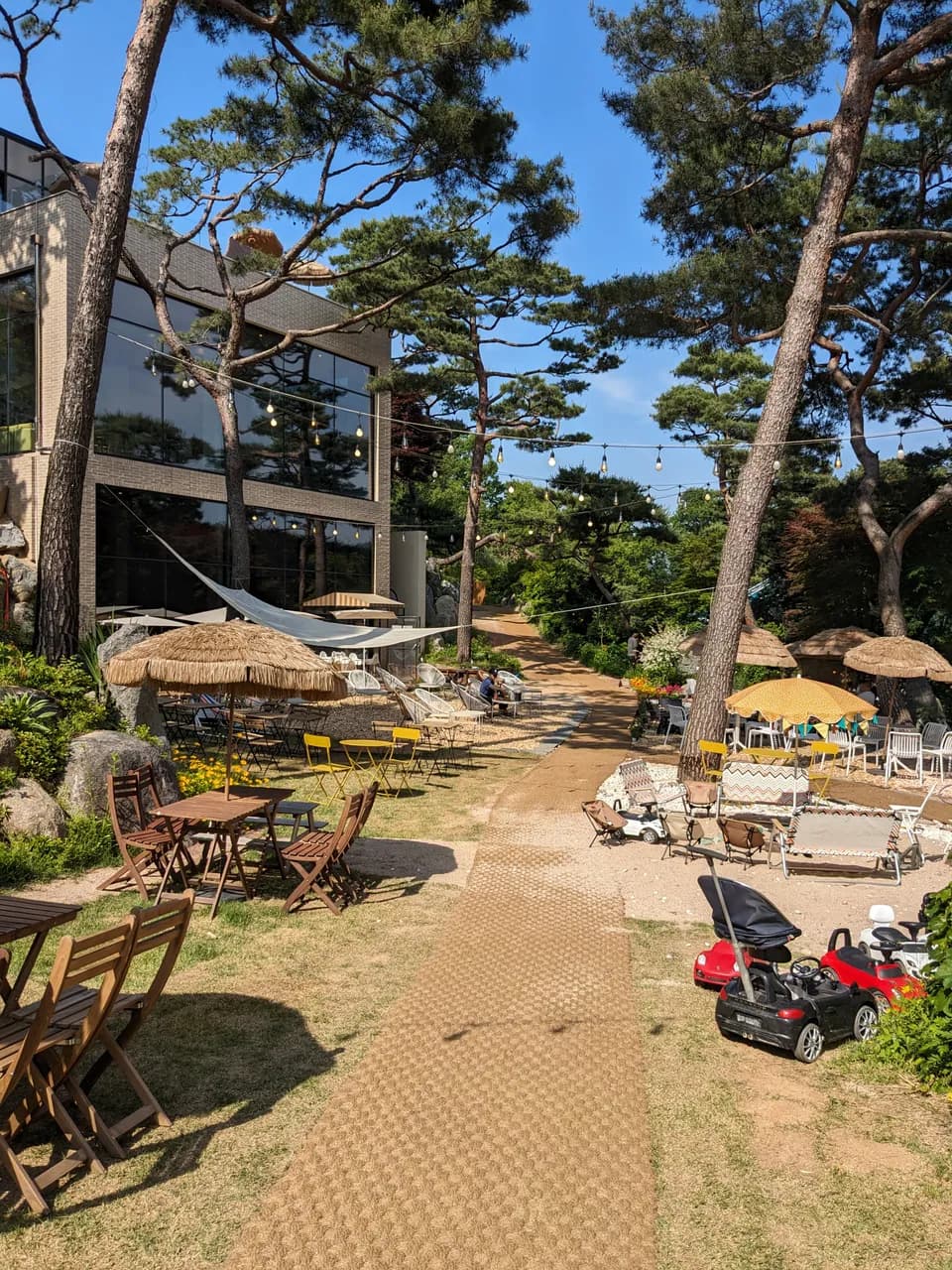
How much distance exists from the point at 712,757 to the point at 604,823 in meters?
3.87

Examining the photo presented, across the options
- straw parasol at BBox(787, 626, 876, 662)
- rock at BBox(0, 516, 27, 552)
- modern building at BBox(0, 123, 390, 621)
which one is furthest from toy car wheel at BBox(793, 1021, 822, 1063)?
rock at BBox(0, 516, 27, 552)

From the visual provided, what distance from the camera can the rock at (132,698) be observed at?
9703 millimetres

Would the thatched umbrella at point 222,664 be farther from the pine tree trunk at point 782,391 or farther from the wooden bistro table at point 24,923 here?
the pine tree trunk at point 782,391

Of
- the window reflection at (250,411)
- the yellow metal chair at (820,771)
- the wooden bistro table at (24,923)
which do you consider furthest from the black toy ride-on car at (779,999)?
the window reflection at (250,411)

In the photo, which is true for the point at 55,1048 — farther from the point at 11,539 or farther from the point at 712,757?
the point at 11,539

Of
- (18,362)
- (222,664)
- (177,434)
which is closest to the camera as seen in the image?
(222,664)

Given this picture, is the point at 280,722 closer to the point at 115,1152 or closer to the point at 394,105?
the point at 394,105

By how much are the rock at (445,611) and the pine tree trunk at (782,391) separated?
837 inches

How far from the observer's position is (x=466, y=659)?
2462 cm

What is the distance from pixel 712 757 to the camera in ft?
39.8

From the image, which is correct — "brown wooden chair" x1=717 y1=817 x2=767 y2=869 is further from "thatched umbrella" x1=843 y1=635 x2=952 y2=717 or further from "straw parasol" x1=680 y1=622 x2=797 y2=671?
"straw parasol" x1=680 y1=622 x2=797 y2=671

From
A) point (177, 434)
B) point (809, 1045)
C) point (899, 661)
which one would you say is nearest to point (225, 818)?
point (809, 1045)

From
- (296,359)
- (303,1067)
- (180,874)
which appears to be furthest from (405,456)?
(303,1067)

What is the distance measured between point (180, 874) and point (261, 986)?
2.11m
